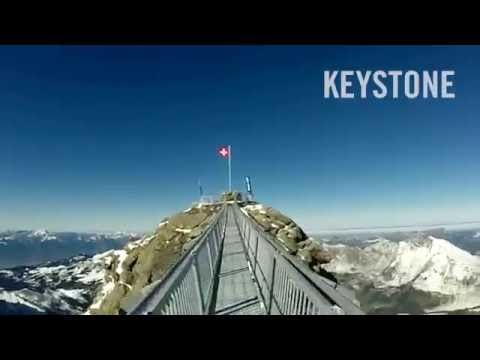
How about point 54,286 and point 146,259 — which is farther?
point 146,259

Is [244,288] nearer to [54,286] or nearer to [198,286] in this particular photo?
[198,286]

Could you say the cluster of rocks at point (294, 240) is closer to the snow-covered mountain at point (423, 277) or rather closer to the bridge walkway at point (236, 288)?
the snow-covered mountain at point (423, 277)

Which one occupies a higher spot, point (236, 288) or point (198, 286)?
point (198, 286)

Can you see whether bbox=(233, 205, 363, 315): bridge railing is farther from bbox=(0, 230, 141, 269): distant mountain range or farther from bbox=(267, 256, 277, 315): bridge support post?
bbox=(0, 230, 141, 269): distant mountain range

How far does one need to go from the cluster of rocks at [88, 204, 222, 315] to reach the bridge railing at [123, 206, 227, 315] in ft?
0.58

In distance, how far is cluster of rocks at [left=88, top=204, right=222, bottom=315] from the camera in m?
3.88

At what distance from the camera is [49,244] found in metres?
3.78

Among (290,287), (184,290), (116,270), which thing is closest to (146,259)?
(116,270)

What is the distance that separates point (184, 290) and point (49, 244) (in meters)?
1.20

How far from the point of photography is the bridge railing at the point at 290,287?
234 centimetres

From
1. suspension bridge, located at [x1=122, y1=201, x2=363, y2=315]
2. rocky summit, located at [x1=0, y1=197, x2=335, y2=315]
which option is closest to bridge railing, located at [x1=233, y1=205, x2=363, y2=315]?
suspension bridge, located at [x1=122, y1=201, x2=363, y2=315]

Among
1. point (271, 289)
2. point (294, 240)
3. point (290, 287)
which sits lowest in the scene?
point (271, 289)
